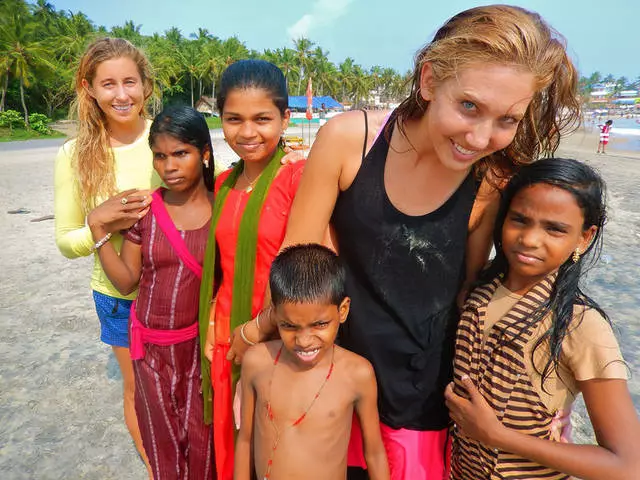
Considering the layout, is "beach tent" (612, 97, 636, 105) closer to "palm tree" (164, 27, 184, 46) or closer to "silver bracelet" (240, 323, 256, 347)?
"palm tree" (164, 27, 184, 46)

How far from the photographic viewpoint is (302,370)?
1.76 meters

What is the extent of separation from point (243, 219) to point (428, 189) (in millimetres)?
770

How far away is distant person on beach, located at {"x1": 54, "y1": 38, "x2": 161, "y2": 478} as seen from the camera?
2.32 meters

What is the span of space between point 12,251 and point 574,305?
24.9 feet

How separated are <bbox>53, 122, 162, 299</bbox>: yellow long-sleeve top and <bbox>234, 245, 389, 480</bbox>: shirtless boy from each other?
1.08 m

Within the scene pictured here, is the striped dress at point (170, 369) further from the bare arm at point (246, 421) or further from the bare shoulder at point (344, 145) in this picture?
the bare shoulder at point (344, 145)

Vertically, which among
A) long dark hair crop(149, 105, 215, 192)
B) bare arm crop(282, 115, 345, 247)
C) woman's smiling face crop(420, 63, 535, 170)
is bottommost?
bare arm crop(282, 115, 345, 247)

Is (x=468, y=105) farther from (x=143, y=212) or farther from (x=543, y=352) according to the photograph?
(x=143, y=212)

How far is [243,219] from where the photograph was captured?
1.83 m

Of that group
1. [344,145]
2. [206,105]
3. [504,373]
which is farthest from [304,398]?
[206,105]

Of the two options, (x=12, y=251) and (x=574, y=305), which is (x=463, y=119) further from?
(x=12, y=251)

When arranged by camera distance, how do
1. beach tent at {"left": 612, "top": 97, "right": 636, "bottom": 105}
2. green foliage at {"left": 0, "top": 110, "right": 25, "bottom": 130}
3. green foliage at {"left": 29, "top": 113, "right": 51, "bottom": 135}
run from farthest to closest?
1. beach tent at {"left": 612, "top": 97, "right": 636, "bottom": 105}
2. green foliage at {"left": 29, "top": 113, "right": 51, "bottom": 135}
3. green foliage at {"left": 0, "top": 110, "right": 25, "bottom": 130}

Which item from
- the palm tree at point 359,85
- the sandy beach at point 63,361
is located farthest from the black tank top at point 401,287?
the palm tree at point 359,85

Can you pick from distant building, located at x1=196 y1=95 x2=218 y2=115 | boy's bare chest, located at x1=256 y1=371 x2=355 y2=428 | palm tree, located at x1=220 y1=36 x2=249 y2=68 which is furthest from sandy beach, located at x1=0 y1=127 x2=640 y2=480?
palm tree, located at x1=220 y1=36 x2=249 y2=68
